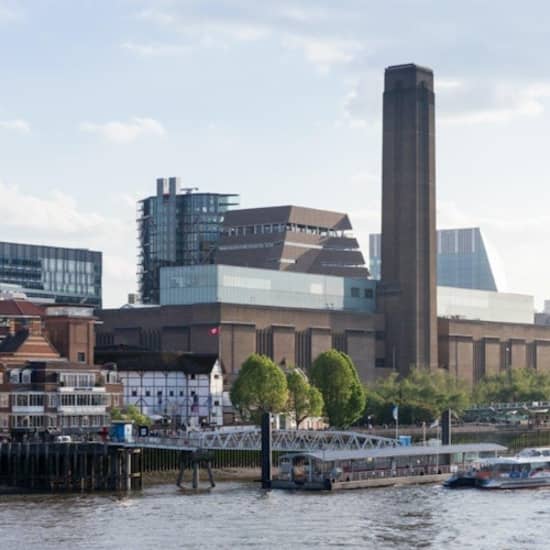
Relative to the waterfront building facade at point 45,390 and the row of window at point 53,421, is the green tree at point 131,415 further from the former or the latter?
the row of window at point 53,421

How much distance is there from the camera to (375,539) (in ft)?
375

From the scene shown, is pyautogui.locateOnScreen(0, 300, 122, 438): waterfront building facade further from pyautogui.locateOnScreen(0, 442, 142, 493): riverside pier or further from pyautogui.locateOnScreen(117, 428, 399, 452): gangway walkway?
pyautogui.locateOnScreen(0, 442, 142, 493): riverside pier

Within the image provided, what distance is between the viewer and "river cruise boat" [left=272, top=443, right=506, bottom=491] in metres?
156

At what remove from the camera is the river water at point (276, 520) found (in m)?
113

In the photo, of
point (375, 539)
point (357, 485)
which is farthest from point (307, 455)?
point (375, 539)

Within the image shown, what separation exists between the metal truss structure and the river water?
808cm

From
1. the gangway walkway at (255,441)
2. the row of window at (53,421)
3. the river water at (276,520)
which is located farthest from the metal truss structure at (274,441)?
the row of window at (53,421)

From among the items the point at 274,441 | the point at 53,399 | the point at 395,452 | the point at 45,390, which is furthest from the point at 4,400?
the point at 395,452

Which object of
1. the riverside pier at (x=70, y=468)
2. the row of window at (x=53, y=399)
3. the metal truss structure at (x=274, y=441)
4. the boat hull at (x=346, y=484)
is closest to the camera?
the riverside pier at (x=70, y=468)

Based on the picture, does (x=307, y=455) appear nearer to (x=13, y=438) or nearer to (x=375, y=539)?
(x=13, y=438)

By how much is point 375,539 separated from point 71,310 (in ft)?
298

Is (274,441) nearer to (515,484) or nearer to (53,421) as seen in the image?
(53,421)

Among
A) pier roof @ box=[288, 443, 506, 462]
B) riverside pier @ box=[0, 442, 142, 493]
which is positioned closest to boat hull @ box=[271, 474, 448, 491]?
pier roof @ box=[288, 443, 506, 462]

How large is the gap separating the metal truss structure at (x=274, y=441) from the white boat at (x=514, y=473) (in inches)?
498
